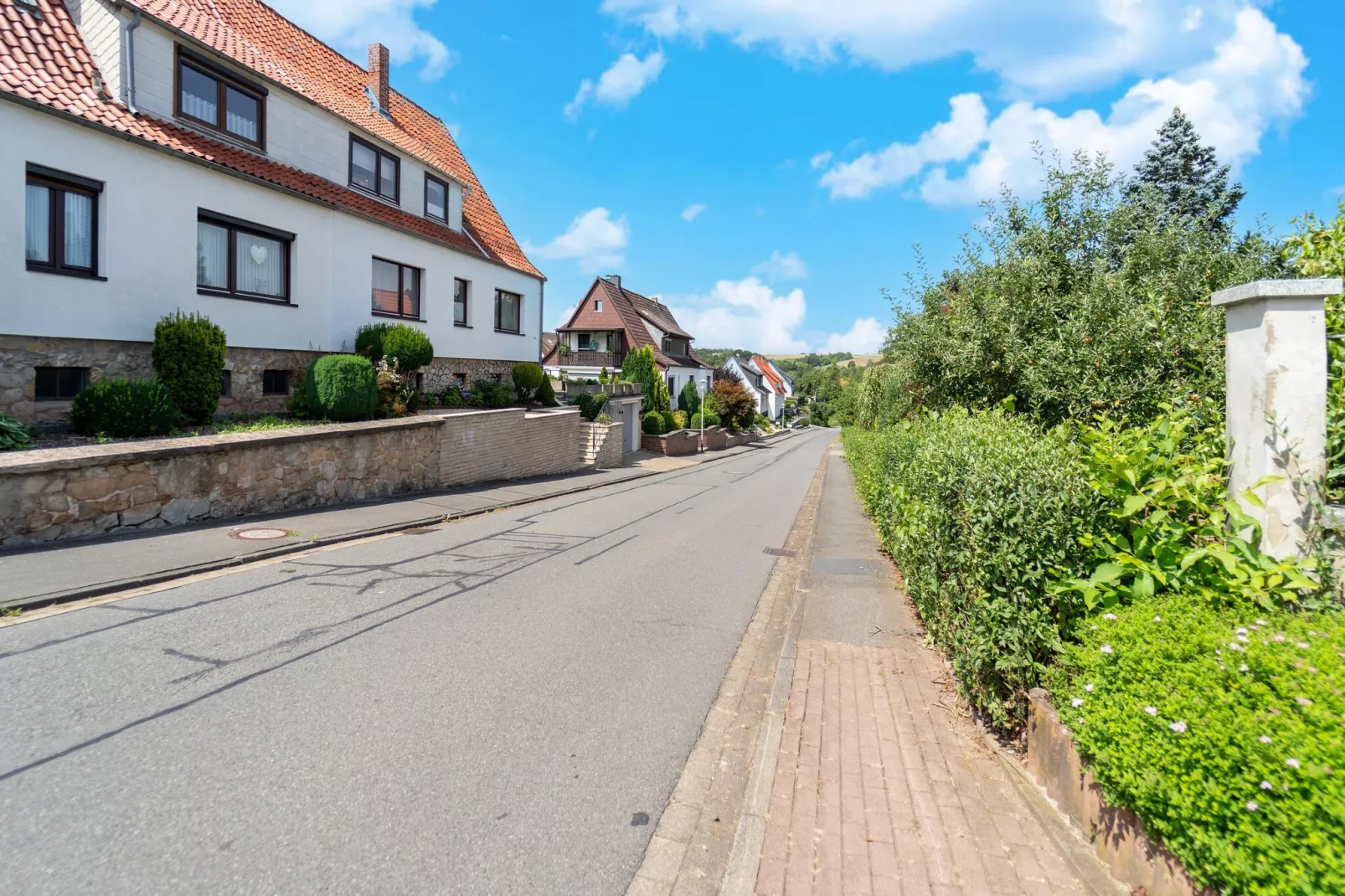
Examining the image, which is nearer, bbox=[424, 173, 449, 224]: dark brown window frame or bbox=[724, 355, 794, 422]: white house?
bbox=[424, 173, 449, 224]: dark brown window frame

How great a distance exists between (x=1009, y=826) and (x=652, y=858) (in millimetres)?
1888

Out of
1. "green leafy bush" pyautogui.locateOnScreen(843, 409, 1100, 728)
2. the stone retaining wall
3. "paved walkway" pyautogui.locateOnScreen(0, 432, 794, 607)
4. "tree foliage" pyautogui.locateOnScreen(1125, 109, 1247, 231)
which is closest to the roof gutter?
"paved walkway" pyautogui.locateOnScreen(0, 432, 794, 607)

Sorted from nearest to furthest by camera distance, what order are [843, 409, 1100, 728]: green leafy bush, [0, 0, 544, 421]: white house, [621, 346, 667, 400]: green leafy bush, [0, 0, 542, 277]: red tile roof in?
[843, 409, 1100, 728]: green leafy bush < [0, 0, 544, 421]: white house < [0, 0, 542, 277]: red tile roof < [621, 346, 667, 400]: green leafy bush

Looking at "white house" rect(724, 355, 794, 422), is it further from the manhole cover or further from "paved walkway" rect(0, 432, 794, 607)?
the manhole cover

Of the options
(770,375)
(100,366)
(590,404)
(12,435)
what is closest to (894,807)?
(12,435)

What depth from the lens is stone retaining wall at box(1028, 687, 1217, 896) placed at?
9.86ft

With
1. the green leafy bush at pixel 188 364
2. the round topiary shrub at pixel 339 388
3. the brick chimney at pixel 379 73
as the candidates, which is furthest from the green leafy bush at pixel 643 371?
the green leafy bush at pixel 188 364

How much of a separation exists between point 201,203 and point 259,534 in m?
7.35

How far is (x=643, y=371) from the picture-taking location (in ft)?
132

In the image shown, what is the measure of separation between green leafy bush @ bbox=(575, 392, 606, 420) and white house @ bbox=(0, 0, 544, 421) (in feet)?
23.5

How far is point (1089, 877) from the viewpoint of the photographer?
339 centimetres

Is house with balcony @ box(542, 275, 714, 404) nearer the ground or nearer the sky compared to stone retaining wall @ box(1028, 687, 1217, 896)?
nearer the sky

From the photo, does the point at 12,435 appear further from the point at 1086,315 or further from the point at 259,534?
the point at 1086,315

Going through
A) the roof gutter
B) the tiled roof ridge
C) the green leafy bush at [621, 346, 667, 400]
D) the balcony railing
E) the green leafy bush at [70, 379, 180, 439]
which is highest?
the tiled roof ridge
